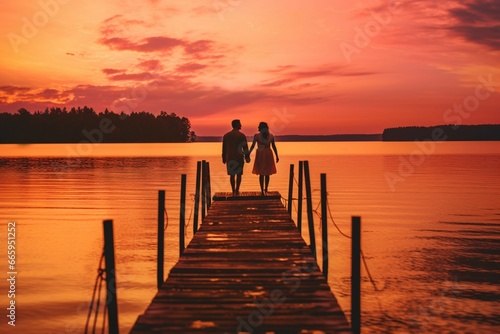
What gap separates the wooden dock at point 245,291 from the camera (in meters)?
6.29

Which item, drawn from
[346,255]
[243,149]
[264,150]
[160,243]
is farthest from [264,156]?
[160,243]

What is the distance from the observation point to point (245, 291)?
7.74m

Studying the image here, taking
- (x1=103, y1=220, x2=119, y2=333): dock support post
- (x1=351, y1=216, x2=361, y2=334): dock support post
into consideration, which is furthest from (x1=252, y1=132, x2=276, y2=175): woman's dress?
(x1=103, y1=220, x2=119, y2=333): dock support post

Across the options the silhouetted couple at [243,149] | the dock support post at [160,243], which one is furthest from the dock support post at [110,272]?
the silhouetted couple at [243,149]

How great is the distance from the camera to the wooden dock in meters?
6.29

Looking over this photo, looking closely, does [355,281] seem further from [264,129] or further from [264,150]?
[264,150]

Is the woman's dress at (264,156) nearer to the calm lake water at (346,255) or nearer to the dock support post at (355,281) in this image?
the calm lake water at (346,255)

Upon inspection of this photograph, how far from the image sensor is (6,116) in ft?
637

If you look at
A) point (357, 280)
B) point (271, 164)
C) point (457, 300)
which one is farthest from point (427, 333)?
point (271, 164)

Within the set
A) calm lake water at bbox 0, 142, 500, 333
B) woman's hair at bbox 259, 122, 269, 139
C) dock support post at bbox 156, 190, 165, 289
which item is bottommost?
calm lake water at bbox 0, 142, 500, 333

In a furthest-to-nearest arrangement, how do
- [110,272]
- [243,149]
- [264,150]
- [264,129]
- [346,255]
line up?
[264,150] → [243,149] → [346,255] → [264,129] → [110,272]

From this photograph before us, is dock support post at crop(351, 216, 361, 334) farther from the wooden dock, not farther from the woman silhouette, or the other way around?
the woman silhouette

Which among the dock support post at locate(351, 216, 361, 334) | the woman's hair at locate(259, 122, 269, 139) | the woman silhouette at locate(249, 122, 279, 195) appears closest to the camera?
the dock support post at locate(351, 216, 361, 334)

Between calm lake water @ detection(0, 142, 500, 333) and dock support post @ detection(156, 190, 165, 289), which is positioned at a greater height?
dock support post @ detection(156, 190, 165, 289)
